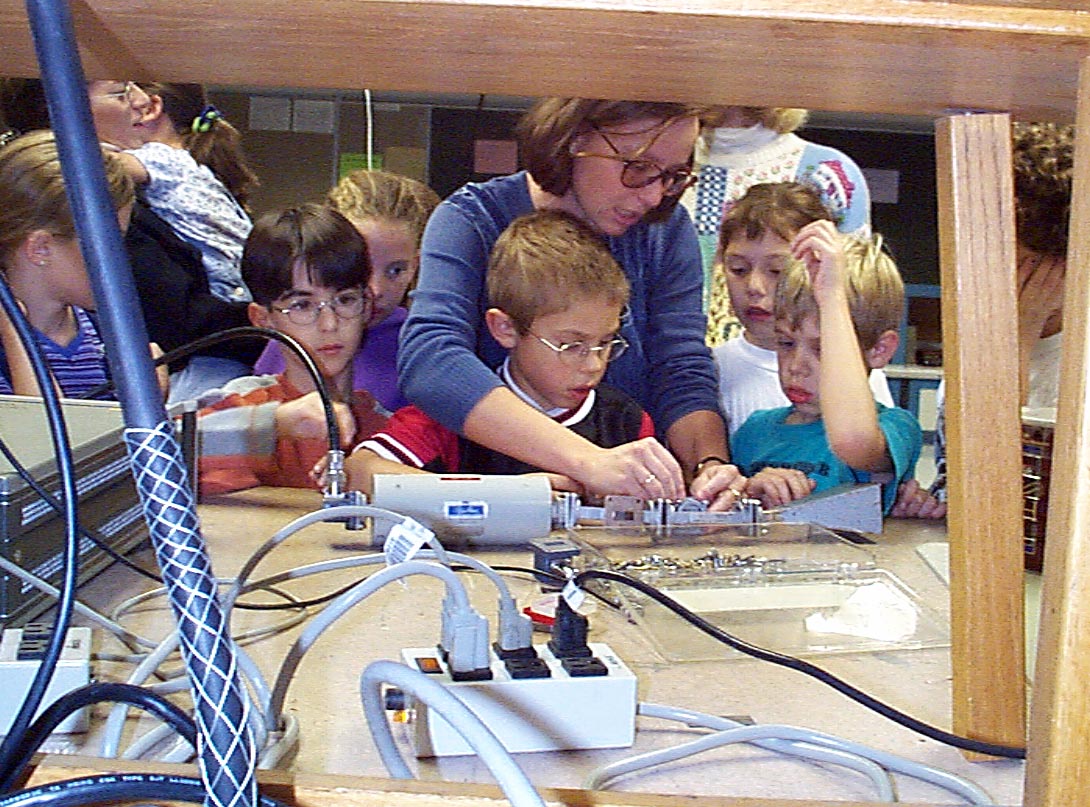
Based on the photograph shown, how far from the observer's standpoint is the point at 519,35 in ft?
1.03

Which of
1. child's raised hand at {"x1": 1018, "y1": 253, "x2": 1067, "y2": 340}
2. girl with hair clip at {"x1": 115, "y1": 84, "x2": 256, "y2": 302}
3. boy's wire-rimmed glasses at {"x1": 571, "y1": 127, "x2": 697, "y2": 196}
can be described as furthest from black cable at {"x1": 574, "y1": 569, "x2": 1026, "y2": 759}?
girl with hair clip at {"x1": 115, "y1": 84, "x2": 256, "y2": 302}

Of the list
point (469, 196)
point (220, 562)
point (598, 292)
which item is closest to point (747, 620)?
point (220, 562)

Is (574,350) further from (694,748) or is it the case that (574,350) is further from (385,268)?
(694,748)

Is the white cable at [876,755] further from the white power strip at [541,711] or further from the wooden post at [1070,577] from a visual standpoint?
the wooden post at [1070,577]

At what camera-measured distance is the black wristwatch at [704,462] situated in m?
1.49

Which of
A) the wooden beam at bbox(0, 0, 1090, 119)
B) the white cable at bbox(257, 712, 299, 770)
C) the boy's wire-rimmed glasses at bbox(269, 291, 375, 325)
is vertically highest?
the wooden beam at bbox(0, 0, 1090, 119)

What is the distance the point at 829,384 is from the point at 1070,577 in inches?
48.1

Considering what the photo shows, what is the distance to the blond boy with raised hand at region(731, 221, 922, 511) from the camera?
4.69ft

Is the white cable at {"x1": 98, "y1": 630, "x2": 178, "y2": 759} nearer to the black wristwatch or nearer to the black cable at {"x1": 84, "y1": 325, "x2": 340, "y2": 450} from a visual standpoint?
the black cable at {"x1": 84, "y1": 325, "x2": 340, "y2": 450}

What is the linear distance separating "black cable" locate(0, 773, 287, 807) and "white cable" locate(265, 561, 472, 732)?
0.13 metres

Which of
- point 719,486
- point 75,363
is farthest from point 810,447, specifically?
point 75,363

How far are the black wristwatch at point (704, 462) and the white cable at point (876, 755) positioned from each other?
97cm

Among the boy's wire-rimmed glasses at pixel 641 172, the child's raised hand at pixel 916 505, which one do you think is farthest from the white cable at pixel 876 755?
the boy's wire-rimmed glasses at pixel 641 172

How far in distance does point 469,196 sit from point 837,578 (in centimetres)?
96
